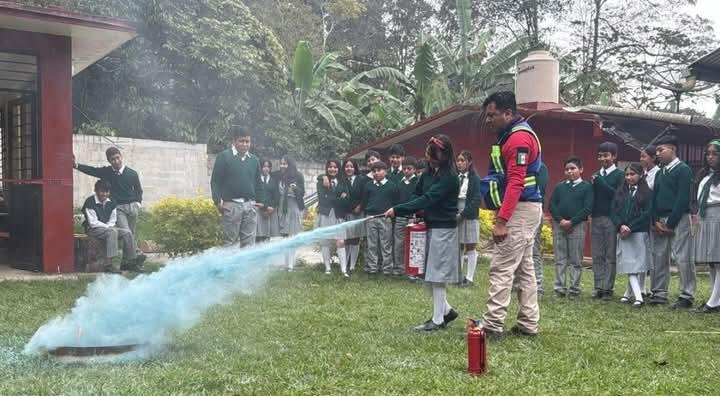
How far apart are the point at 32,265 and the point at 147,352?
6.35 m

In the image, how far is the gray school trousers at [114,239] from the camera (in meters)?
10.4

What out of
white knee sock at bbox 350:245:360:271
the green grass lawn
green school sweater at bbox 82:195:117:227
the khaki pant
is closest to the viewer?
the green grass lawn

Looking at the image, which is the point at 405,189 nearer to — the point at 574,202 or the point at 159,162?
the point at 574,202

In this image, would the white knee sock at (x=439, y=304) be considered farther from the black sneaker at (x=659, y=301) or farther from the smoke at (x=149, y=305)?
the black sneaker at (x=659, y=301)

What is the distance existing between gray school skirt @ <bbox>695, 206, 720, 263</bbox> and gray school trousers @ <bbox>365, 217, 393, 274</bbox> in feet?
15.2

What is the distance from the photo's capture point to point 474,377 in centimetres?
471

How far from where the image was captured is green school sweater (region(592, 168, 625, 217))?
359 inches

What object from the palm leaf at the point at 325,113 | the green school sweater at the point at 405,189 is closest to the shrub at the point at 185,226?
the green school sweater at the point at 405,189

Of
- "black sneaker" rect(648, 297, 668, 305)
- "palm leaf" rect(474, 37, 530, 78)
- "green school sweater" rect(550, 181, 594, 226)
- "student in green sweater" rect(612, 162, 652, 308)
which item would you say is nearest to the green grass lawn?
"black sneaker" rect(648, 297, 668, 305)

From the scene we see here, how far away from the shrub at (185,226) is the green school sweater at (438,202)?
646 centimetres

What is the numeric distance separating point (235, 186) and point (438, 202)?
12.6 feet

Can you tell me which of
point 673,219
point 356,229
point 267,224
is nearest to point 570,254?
point 673,219

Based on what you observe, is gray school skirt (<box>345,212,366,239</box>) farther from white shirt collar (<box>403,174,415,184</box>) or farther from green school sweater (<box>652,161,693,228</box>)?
green school sweater (<box>652,161,693,228</box>)

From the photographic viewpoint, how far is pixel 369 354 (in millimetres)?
5434
